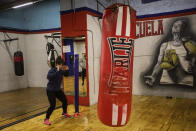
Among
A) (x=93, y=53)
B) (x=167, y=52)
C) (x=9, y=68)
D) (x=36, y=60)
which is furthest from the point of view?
(x=36, y=60)

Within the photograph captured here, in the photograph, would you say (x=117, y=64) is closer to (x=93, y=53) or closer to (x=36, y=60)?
(x=93, y=53)

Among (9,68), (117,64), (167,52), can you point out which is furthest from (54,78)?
(9,68)

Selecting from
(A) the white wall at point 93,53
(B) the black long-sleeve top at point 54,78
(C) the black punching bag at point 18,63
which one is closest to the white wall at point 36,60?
(C) the black punching bag at point 18,63

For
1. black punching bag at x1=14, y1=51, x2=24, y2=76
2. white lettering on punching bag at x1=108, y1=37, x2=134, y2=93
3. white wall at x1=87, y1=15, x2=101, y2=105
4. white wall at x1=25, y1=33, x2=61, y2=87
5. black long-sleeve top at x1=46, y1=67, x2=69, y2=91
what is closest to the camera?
white lettering on punching bag at x1=108, y1=37, x2=134, y2=93

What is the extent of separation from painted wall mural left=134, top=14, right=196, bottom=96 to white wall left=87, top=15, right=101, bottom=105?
1.46 m

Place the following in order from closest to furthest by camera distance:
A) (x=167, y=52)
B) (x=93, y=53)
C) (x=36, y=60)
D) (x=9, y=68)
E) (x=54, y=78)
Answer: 1. (x=54, y=78)
2. (x=93, y=53)
3. (x=167, y=52)
4. (x=9, y=68)
5. (x=36, y=60)

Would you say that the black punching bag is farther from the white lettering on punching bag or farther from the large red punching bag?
the white lettering on punching bag

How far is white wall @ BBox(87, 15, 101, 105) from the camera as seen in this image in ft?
14.3

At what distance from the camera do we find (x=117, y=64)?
1.78 m

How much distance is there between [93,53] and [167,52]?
7.34ft

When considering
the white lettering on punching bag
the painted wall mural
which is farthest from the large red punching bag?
the painted wall mural

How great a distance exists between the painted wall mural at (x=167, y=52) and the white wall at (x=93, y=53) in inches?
57.6

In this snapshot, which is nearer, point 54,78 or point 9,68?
point 54,78

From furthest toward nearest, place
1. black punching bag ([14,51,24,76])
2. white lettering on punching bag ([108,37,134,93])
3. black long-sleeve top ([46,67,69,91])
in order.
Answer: black punching bag ([14,51,24,76])
black long-sleeve top ([46,67,69,91])
white lettering on punching bag ([108,37,134,93])
